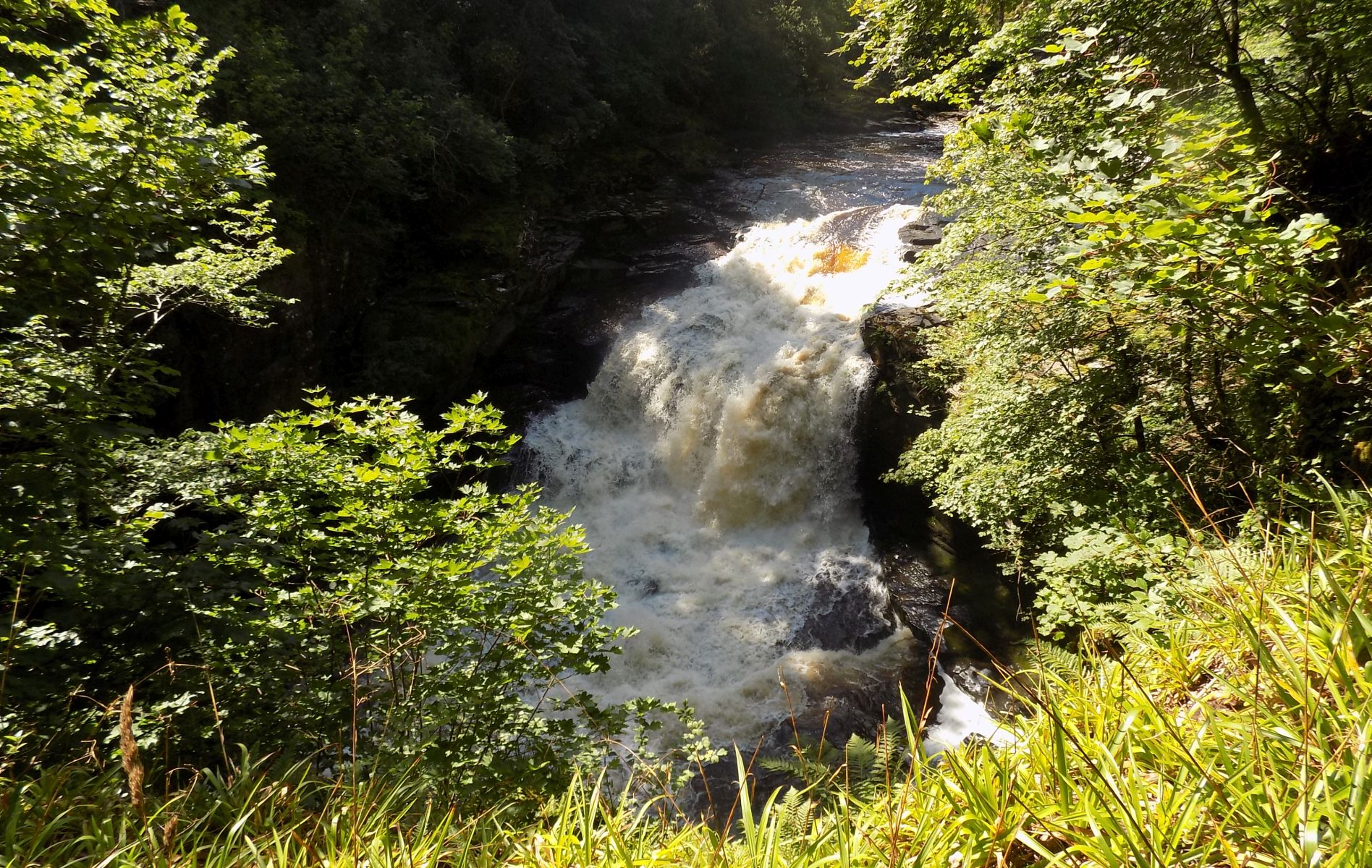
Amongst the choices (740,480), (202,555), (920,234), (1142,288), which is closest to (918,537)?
(740,480)

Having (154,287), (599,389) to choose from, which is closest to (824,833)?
(154,287)

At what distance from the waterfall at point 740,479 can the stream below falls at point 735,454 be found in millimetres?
29

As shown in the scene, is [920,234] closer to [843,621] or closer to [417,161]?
[843,621]

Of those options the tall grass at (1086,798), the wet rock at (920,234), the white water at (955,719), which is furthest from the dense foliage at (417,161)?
the white water at (955,719)

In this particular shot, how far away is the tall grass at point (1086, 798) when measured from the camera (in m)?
1.26

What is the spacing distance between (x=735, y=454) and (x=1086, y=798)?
8443 millimetres

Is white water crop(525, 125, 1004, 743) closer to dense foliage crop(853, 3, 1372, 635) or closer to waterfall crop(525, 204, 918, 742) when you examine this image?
waterfall crop(525, 204, 918, 742)

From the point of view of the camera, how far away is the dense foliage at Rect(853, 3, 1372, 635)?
89.4 inches

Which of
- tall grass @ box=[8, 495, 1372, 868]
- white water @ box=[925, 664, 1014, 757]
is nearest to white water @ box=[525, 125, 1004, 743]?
white water @ box=[925, 664, 1014, 757]

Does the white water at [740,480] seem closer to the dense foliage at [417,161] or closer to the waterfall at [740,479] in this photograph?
the waterfall at [740,479]

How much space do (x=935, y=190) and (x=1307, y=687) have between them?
1525cm

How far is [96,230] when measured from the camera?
10.6 ft

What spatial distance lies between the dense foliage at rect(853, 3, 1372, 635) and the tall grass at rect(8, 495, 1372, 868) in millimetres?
475

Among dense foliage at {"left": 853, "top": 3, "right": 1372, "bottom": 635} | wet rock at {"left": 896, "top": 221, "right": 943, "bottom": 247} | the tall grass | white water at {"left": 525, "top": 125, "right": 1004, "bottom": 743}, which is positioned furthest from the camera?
wet rock at {"left": 896, "top": 221, "right": 943, "bottom": 247}
